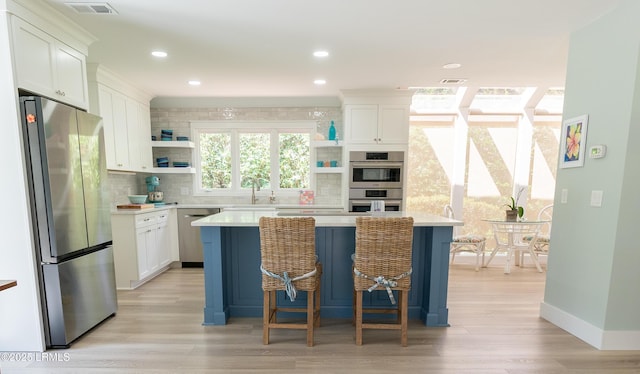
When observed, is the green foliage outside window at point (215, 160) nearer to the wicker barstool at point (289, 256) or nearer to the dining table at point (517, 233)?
the wicker barstool at point (289, 256)

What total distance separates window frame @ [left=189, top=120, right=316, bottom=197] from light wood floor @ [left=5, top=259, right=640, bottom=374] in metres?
2.13

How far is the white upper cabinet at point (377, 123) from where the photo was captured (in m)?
4.04

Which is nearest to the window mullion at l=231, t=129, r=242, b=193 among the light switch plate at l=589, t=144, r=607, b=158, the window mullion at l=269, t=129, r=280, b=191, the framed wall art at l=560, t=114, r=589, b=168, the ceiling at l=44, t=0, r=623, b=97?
the window mullion at l=269, t=129, r=280, b=191

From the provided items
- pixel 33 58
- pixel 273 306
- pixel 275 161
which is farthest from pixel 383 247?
pixel 275 161

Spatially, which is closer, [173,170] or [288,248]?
[288,248]

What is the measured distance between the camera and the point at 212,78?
3479mm

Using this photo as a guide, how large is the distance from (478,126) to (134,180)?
5505 millimetres

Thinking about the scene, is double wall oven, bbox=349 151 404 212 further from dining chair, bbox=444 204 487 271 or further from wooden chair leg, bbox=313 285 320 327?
wooden chair leg, bbox=313 285 320 327

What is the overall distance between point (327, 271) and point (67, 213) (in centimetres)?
211

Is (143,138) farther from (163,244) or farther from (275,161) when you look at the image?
(275,161)

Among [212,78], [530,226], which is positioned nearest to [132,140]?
[212,78]

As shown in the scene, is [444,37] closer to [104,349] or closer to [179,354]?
[179,354]

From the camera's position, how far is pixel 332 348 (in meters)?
2.15

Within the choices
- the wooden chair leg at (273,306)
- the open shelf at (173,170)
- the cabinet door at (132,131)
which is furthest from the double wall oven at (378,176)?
the cabinet door at (132,131)
